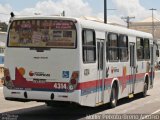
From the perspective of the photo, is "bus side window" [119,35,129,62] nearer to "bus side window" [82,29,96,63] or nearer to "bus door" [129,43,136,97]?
"bus door" [129,43,136,97]

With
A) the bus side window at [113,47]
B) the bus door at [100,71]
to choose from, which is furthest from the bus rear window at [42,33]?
the bus side window at [113,47]

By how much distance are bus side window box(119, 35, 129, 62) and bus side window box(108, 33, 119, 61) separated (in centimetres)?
49

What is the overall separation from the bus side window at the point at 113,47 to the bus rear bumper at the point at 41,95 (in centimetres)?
352

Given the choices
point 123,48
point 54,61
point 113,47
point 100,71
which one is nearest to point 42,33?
point 54,61

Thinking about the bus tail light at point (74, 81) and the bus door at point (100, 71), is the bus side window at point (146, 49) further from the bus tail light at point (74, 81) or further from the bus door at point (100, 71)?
the bus tail light at point (74, 81)

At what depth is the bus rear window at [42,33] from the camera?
548 inches

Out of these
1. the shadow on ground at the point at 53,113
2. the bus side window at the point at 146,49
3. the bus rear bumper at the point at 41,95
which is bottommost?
the shadow on ground at the point at 53,113

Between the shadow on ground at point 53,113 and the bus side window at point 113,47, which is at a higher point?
the bus side window at point 113,47

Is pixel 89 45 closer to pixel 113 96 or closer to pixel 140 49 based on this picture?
pixel 113 96

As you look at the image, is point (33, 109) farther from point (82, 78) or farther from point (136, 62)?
point (136, 62)

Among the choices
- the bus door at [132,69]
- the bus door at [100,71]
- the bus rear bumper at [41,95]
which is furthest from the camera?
the bus door at [132,69]

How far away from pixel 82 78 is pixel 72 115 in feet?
6.57

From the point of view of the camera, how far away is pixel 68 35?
1392 cm

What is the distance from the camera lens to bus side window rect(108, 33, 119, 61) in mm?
16750
